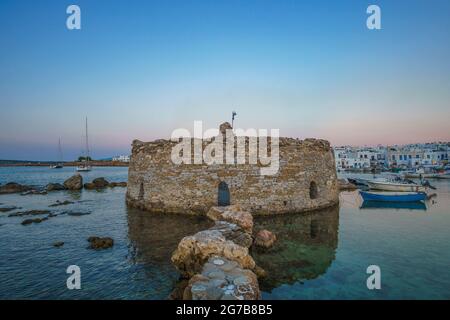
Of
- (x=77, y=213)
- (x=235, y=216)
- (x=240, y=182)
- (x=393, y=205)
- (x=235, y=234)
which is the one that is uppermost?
(x=240, y=182)

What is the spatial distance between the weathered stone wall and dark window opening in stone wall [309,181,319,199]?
13 mm

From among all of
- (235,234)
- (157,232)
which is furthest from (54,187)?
(235,234)

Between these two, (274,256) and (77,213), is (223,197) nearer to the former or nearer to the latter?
(274,256)

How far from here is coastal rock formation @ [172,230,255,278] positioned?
279 inches

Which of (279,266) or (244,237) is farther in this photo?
(244,237)

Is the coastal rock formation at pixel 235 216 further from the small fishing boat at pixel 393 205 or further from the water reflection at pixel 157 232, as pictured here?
the small fishing boat at pixel 393 205

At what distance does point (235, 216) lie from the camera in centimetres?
1062

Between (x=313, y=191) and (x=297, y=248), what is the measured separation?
7959mm

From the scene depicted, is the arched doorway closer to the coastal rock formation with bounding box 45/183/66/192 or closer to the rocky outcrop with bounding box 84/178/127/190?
the rocky outcrop with bounding box 84/178/127/190
